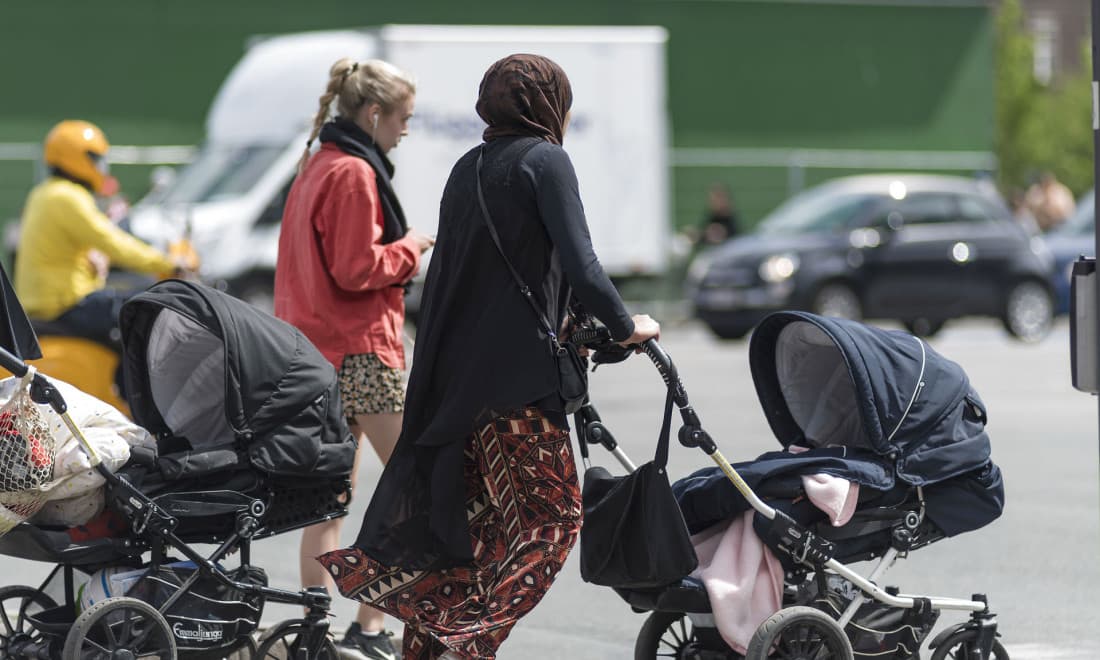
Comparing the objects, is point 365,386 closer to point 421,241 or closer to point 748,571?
point 421,241

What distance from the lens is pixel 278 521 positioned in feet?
18.6

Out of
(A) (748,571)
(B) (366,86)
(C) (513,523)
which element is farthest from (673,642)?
(B) (366,86)

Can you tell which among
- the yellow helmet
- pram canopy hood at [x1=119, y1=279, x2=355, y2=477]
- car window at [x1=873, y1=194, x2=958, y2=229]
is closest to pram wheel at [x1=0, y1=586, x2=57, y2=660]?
pram canopy hood at [x1=119, y1=279, x2=355, y2=477]

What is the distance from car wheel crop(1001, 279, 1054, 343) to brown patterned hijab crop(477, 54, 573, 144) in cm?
1577

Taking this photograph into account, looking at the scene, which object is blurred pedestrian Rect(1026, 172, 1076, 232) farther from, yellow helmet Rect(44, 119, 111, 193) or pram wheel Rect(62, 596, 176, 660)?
pram wheel Rect(62, 596, 176, 660)

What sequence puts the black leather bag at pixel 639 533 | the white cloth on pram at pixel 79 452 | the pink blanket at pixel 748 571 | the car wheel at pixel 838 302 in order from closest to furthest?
the black leather bag at pixel 639 533 → the pink blanket at pixel 748 571 → the white cloth on pram at pixel 79 452 → the car wheel at pixel 838 302

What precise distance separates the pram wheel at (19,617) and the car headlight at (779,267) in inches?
554

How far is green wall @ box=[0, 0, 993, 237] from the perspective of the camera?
27109mm

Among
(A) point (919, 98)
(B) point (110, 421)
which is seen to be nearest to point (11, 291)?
(B) point (110, 421)

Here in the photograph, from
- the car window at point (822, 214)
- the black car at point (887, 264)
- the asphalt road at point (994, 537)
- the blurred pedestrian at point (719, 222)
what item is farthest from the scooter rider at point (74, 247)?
the blurred pedestrian at point (719, 222)

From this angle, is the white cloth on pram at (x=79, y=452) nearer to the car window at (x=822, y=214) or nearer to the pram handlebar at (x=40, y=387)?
the pram handlebar at (x=40, y=387)

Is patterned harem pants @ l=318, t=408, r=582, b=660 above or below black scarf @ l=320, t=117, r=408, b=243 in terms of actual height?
below

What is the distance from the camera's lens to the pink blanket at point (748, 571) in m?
5.23

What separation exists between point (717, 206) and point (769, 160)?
3332mm
